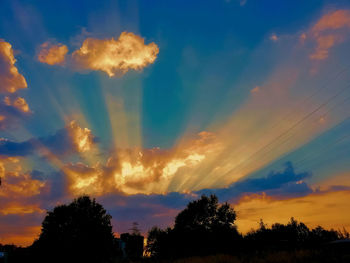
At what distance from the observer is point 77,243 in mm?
56219

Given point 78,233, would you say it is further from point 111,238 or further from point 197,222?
point 197,222

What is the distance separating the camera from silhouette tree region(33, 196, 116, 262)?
53.0m

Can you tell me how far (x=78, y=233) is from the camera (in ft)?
219

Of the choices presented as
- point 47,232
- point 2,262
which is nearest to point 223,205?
point 47,232

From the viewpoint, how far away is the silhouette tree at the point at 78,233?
5303 cm

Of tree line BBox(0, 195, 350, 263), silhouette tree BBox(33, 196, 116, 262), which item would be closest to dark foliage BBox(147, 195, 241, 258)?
tree line BBox(0, 195, 350, 263)

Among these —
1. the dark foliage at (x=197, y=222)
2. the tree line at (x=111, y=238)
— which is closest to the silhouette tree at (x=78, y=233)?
the tree line at (x=111, y=238)

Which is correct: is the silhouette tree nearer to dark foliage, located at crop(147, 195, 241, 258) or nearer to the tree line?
the tree line

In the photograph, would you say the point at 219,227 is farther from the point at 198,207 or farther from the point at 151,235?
the point at 151,235

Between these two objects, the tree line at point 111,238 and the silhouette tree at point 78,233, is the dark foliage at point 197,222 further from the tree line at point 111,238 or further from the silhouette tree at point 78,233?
the silhouette tree at point 78,233

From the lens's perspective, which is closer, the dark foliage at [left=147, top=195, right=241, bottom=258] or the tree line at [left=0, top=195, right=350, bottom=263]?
the tree line at [left=0, top=195, right=350, bottom=263]

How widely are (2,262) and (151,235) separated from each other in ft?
317

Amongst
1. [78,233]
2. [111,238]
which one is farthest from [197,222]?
[78,233]

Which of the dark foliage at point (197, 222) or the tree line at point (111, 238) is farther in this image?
the dark foliage at point (197, 222)
